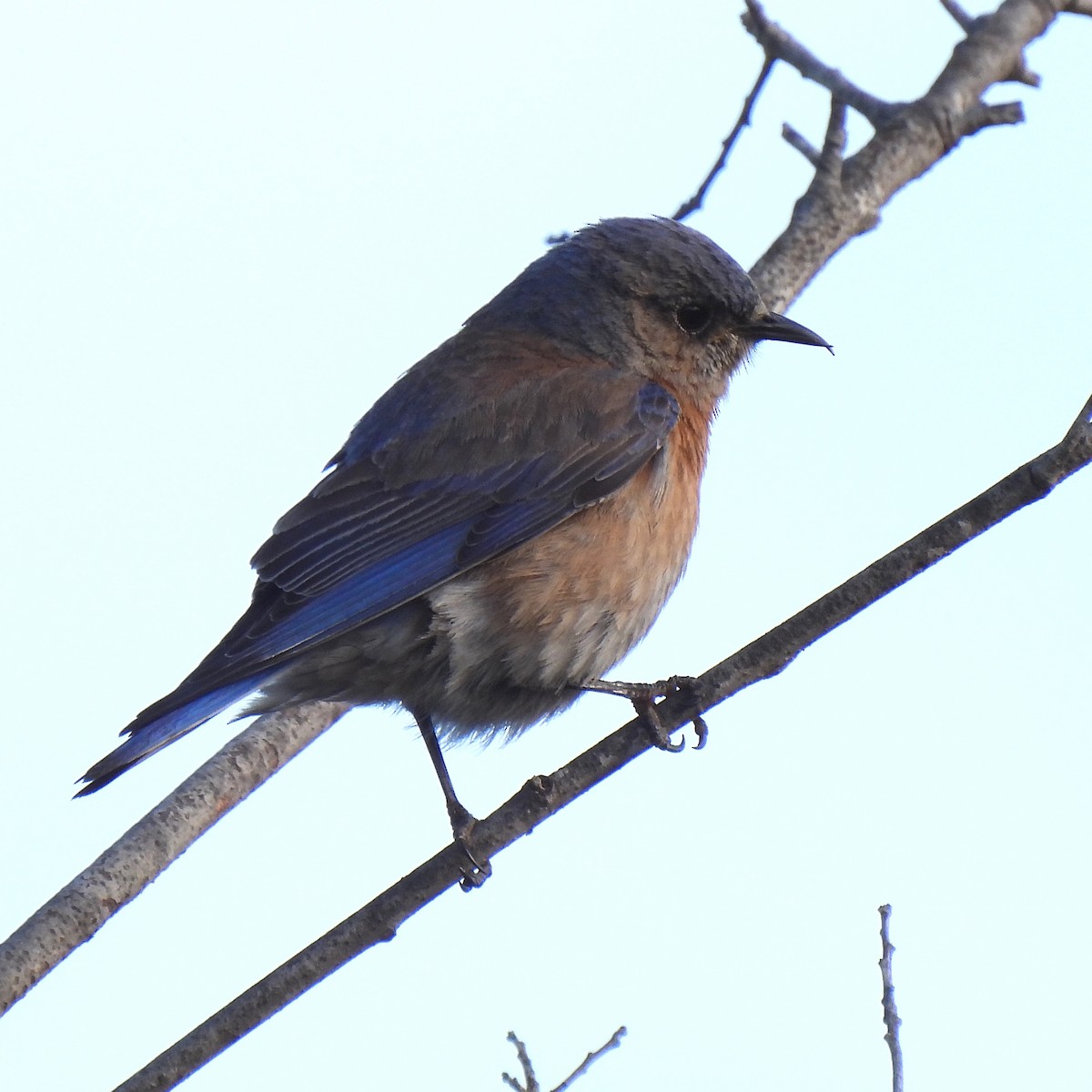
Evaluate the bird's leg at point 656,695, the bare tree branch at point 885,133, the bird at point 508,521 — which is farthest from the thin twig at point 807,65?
the bird's leg at point 656,695

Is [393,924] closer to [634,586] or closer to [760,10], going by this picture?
[634,586]

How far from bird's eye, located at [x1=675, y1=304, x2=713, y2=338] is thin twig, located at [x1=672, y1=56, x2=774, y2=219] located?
0.65m

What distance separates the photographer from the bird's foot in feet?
16.5

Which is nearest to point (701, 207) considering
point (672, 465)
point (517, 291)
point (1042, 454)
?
point (517, 291)

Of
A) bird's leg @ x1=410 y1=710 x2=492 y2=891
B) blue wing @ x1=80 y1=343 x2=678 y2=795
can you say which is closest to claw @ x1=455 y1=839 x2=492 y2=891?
bird's leg @ x1=410 y1=710 x2=492 y2=891

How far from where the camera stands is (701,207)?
23.1ft

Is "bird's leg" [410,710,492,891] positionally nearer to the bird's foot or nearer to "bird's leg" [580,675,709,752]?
the bird's foot

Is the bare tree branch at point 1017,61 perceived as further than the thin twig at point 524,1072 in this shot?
Yes

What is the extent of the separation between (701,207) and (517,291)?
2.84ft

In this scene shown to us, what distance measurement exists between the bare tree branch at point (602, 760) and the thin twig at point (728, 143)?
113 inches

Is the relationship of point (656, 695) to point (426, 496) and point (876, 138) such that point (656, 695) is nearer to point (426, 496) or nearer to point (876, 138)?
point (426, 496)

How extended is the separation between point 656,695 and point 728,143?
280 cm

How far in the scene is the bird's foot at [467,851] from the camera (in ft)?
16.5

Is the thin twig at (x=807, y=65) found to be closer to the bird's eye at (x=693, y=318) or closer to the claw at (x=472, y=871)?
the bird's eye at (x=693, y=318)
